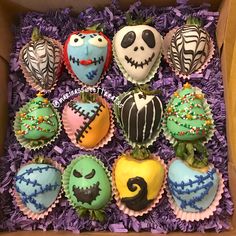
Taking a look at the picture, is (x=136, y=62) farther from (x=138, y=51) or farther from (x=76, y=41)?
(x=76, y=41)

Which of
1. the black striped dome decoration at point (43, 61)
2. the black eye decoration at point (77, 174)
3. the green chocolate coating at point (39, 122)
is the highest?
the black striped dome decoration at point (43, 61)

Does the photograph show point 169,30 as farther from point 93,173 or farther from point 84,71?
point 93,173

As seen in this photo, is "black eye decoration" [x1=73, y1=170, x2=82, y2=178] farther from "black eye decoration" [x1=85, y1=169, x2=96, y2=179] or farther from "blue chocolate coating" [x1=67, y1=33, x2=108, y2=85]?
"blue chocolate coating" [x1=67, y1=33, x2=108, y2=85]

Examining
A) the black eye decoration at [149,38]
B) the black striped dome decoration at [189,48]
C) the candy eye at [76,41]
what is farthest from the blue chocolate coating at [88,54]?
the black striped dome decoration at [189,48]

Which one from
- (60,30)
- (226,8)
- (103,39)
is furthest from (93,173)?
(226,8)

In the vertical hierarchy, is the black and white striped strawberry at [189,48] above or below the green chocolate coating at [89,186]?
above

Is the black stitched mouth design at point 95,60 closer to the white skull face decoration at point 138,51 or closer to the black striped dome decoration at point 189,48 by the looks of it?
the white skull face decoration at point 138,51
